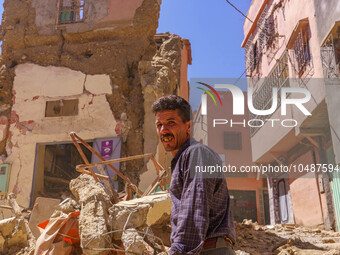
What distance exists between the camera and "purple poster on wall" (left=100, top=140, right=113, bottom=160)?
32.6 feet

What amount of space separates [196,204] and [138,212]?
323 centimetres

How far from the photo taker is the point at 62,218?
471cm

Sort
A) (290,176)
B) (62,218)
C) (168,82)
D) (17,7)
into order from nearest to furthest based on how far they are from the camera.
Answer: (62,218) < (168,82) < (17,7) < (290,176)

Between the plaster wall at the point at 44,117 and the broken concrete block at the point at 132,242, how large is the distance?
20.1 ft

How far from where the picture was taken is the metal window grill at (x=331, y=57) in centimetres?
853

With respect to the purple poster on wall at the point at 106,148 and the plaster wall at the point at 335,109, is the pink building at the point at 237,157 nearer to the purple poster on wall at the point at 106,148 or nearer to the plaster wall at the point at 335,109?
the plaster wall at the point at 335,109

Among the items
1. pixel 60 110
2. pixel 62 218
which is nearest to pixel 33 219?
pixel 62 218

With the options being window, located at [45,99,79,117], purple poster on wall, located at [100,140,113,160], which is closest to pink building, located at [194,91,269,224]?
window, located at [45,99,79,117]

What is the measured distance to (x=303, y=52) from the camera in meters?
11.0

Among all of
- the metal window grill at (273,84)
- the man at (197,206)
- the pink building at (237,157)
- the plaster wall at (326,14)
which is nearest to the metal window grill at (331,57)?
the plaster wall at (326,14)

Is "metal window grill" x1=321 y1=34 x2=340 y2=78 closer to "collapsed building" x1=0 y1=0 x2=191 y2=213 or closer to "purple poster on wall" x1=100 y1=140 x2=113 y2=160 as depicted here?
"collapsed building" x1=0 y1=0 x2=191 y2=213

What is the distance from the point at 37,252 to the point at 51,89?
754 centimetres

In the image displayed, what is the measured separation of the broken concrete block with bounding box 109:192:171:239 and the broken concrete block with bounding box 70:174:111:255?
0.50ft

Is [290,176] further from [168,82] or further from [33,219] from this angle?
[33,219]
